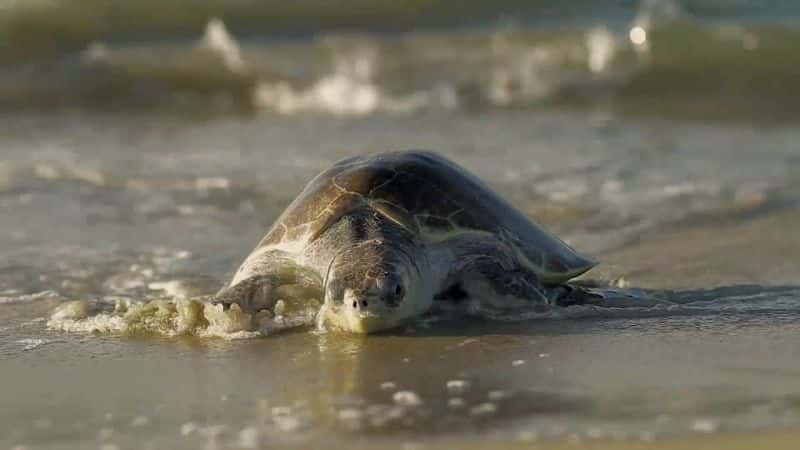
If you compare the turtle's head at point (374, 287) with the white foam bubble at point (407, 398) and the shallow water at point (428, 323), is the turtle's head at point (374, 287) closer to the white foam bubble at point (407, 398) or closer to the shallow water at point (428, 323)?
the shallow water at point (428, 323)

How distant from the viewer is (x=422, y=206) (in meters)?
4.98

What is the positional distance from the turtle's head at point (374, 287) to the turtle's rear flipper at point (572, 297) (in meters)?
0.56

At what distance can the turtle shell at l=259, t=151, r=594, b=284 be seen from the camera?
498 centimetres

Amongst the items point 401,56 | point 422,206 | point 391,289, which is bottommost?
point 391,289

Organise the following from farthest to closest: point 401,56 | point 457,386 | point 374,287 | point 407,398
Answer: point 401,56
point 374,287
point 457,386
point 407,398

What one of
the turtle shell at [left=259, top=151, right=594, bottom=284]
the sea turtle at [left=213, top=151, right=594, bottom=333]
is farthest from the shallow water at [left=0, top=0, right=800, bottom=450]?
the turtle shell at [left=259, top=151, right=594, bottom=284]

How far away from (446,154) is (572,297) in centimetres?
501

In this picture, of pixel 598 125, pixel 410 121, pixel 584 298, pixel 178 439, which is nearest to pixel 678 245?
pixel 584 298

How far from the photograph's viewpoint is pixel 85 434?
3670 millimetres

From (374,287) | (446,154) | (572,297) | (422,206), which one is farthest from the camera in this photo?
(446,154)

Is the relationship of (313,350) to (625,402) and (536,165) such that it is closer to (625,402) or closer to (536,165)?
(625,402)

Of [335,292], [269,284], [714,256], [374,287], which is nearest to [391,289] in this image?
[374,287]

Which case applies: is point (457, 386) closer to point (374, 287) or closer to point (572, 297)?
point (374, 287)

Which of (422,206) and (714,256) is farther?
(714,256)
